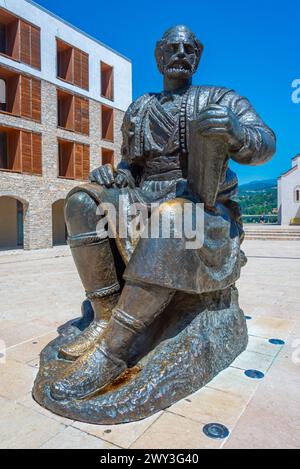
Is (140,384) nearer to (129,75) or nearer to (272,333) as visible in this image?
(272,333)

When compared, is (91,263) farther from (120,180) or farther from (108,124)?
(108,124)

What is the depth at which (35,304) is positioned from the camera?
413cm

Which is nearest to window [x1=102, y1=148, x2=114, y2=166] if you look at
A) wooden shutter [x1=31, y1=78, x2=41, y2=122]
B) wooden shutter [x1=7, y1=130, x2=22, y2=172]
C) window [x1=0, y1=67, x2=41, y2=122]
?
wooden shutter [x1=31, y1=78, x2=41, y2=122]

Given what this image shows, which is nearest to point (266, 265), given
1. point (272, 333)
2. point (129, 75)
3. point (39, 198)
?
point (272, 333)

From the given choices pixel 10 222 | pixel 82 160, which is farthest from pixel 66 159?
pixel 10 222

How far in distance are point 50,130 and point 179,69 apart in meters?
13.9

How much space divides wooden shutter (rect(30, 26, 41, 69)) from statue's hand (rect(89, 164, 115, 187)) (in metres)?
14.2

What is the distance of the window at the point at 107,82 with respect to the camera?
58.9 ft

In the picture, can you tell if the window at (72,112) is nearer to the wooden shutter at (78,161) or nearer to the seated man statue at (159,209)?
the wooden shutter at (78,161)

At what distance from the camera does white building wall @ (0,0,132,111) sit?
→ 13641 mm

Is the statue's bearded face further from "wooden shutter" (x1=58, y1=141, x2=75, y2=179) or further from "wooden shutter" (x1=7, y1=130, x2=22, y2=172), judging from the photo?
"wooden shutter" (x1=58, y1=141, x2=75, y2=179)

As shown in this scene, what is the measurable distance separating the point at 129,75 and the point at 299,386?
776 inches

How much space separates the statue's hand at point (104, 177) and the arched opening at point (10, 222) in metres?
14.4

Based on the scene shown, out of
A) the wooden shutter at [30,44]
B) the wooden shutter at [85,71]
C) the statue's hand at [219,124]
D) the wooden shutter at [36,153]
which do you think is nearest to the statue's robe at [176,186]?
the statue's hand at [219,124]
